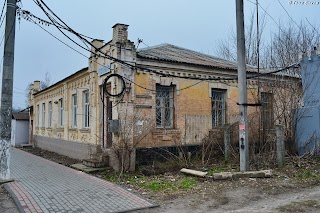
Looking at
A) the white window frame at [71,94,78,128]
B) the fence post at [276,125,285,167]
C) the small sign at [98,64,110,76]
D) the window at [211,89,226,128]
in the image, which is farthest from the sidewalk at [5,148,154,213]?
the window at [211,89,226,128]

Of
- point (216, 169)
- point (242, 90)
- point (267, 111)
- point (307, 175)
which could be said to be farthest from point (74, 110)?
point (307, 175)

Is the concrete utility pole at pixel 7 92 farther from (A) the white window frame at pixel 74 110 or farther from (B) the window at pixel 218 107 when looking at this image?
(B) the window at pixel 218 107

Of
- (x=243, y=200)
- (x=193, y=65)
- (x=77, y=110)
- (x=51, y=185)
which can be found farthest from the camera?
(x=77, y=110)

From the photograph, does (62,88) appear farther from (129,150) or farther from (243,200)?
(243,200)

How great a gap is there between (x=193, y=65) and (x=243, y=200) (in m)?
7.55

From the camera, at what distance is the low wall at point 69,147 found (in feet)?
46.4

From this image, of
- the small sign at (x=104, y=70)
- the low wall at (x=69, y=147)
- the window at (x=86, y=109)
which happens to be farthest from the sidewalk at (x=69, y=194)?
the window at (x=86, y=109)

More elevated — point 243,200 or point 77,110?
point 77,110

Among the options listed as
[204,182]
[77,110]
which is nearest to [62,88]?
[77,110]

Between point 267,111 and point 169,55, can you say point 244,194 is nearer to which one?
point 267,111


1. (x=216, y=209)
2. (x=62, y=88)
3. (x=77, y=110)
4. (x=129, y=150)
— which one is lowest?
(x=216, y=209)

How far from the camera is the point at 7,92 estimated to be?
31.4ft

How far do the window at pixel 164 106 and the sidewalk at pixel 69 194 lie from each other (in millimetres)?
3985

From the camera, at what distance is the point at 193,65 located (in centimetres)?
1386
